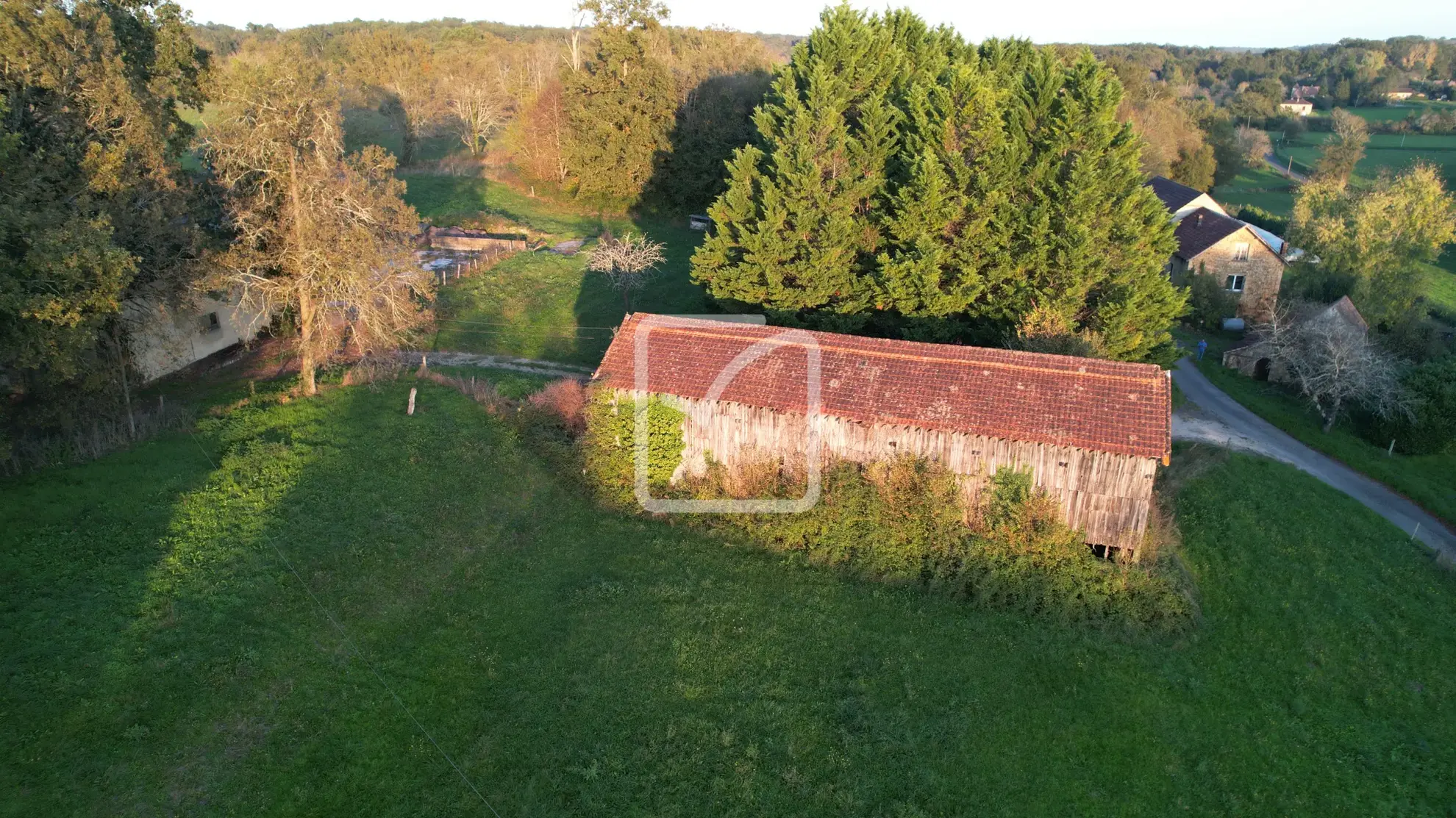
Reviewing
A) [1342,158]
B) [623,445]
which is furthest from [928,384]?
[1342,158]

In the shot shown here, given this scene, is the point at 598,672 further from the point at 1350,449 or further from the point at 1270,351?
the point at 1270,351

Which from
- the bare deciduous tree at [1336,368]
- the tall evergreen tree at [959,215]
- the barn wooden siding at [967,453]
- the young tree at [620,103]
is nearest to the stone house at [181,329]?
the barn wooden siding at [967,453]

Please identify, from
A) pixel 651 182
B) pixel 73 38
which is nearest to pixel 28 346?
pixel 73 38

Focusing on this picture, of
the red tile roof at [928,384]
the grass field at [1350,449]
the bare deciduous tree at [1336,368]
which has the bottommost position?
the grass field at [1350,449]

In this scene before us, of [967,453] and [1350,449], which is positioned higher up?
[967,453]

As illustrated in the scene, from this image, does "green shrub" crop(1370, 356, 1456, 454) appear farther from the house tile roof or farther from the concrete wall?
the concrete wall

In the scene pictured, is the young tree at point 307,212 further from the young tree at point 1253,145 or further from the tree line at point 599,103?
the young tree at point 1253,145
